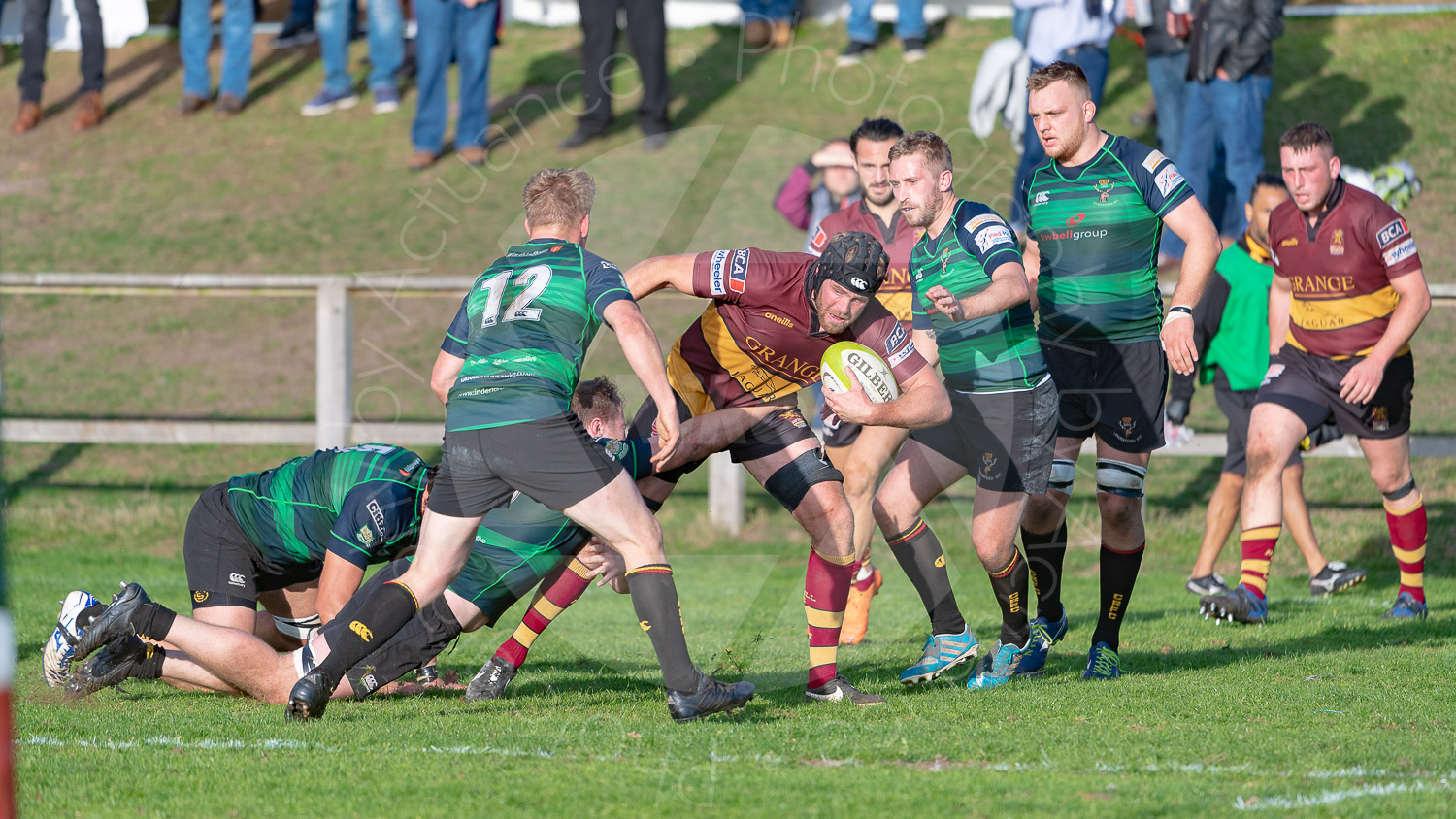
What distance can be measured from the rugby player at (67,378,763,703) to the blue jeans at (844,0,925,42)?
11346 mm

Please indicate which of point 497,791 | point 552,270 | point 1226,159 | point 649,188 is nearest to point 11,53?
point 649,188

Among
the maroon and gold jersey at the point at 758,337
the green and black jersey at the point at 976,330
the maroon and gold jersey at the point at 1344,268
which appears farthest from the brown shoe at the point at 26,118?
the maroon and gold jersey at the point at 1344,268

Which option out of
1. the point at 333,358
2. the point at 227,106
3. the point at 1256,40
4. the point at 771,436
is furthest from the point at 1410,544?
the point at 227,106

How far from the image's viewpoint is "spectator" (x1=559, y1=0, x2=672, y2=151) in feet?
44.0

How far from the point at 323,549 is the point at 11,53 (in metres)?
17.2

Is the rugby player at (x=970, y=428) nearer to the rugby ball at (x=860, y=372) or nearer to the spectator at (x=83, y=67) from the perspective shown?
the rugby ball at (x=860, y=372)

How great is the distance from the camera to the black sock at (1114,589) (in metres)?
6.11

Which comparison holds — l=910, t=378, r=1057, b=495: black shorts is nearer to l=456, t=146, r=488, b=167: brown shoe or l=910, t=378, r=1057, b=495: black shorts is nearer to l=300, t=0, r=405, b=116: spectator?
l=456, t=146, r=488, b=167: brown shoe

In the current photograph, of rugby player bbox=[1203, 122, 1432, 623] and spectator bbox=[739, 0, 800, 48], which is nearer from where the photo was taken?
rugby player bbox=[1203, 122, 1432, 623]

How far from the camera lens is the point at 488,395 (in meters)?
4.82

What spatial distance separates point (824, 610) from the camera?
18.2 feet

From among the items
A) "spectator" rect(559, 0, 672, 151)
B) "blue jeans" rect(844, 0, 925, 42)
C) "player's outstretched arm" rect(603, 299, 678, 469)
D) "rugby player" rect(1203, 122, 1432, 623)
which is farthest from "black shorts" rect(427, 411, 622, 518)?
"blue jeans" rect(844, 0, 925, 42)

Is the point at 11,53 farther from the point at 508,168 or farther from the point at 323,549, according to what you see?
the point at 323,549

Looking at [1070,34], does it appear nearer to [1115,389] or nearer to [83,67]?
[1115,389]
